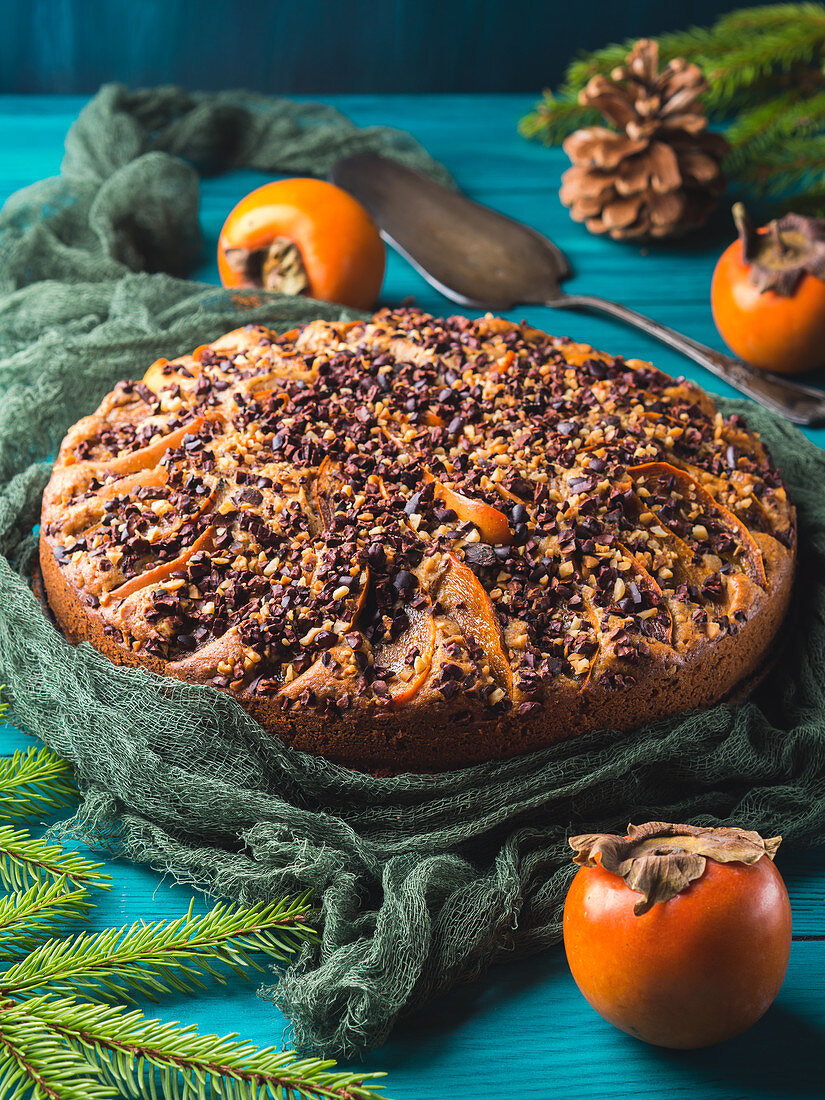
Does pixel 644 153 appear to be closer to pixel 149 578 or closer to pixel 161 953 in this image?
pixel 149 578

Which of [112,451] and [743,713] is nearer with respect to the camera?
[743,713]

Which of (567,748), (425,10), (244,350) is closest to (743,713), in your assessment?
(567,748)

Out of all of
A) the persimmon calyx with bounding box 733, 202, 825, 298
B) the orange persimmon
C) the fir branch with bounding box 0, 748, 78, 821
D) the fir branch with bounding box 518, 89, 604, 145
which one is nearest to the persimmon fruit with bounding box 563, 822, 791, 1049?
the fir branch with bounding box 0, 748, 78, 821

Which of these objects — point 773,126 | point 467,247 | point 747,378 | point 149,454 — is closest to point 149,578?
point 149,454

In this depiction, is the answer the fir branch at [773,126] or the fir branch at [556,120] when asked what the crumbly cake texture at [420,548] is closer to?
the fir branch at [773,126]

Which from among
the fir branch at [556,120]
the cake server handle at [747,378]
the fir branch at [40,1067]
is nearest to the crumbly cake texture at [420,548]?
the fir branch at [40,1067]

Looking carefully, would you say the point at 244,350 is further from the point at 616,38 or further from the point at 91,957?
the point at 616,38
